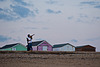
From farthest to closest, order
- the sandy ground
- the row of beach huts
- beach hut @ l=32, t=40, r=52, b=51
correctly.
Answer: beach hut @ l=32, t=40, r=52, b=51 < the row of beach huts < the sandy ground

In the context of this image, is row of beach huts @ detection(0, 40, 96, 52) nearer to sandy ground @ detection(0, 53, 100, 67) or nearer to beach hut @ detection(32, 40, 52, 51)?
beach hut @ detection(32, 40, 52, 51)

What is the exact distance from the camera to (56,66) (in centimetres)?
638

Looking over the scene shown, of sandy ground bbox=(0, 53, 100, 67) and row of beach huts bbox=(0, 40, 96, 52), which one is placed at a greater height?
row of beach huts bbox=(0, 40, 96, 52)

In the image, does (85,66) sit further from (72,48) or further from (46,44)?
(72,48)

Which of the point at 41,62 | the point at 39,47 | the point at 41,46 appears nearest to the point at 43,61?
the point at 41,62

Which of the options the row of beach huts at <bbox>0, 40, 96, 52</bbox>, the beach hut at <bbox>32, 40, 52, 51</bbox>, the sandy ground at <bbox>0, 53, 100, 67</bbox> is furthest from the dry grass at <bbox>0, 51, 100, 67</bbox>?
the beach hut at <bbox>32, 40, 52, 51</bbox>

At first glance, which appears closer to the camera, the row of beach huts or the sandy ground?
the sandy ground

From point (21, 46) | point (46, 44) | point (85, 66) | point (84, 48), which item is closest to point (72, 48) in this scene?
point (84, 48)

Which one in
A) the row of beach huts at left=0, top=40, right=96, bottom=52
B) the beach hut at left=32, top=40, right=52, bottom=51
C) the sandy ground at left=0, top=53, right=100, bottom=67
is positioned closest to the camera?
the sandy ground at left=0, top=53, right=100, bottom=67

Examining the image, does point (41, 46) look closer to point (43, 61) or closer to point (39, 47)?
point (39, 47)

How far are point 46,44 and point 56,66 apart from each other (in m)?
36.4

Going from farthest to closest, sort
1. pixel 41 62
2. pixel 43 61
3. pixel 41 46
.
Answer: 1. pixel 41 46
2. pixel 43 61
3. pixel 41 62

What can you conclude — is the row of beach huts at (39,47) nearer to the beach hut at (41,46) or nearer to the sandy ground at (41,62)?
the beach hut at (41,46)

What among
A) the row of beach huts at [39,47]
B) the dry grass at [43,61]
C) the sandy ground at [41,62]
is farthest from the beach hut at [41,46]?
the sandy ground at [41,62]
